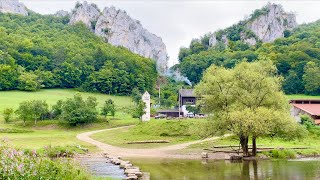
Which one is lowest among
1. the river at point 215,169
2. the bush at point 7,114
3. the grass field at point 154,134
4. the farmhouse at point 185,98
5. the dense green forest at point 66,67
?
the river at point 215,169

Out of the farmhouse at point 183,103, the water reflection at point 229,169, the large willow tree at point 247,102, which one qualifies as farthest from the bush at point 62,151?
the farmhouse at point 183,103

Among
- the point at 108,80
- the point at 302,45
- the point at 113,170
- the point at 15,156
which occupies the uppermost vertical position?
the point at 302,45

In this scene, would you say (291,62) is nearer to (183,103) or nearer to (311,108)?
(183,103)

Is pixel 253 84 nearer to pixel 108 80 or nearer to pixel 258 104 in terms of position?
pixel 258 104

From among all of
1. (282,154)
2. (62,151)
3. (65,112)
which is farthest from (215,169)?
(65,112)

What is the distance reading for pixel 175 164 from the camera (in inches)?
1414

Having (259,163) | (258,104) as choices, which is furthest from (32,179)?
(258,104)

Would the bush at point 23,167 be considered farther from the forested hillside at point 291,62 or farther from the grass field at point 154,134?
the forested hillside at point 291,62

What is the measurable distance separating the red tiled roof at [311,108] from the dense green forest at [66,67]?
213ft

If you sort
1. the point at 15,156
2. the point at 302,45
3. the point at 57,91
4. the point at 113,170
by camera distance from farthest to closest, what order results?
the point at 302,45 → the point at 57,91 → the point at 113,170 → the point at 15,156

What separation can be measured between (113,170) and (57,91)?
9389 centimetres

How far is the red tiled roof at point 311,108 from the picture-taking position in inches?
2836

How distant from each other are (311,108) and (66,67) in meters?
81.7

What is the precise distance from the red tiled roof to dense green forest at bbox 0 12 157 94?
64892 millimetres
